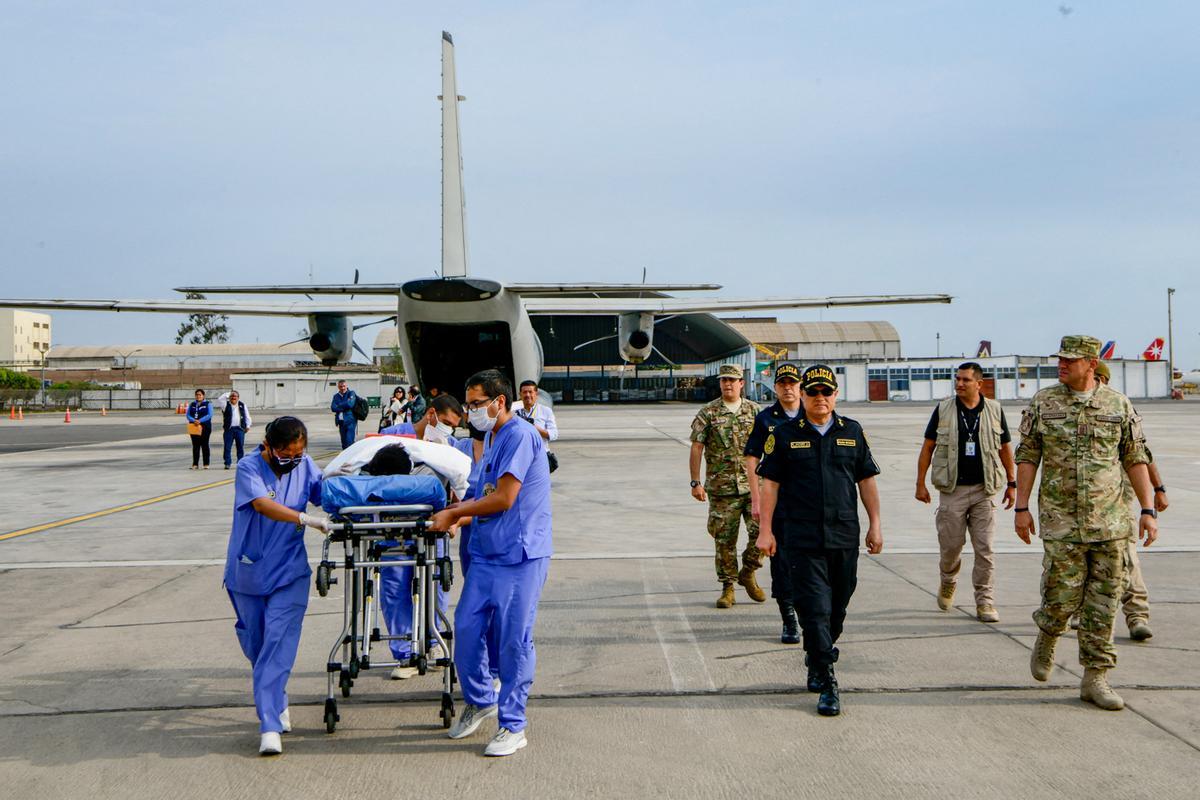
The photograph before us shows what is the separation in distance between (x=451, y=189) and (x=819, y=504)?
14.8 meters

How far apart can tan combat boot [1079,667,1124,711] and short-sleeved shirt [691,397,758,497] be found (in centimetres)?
266

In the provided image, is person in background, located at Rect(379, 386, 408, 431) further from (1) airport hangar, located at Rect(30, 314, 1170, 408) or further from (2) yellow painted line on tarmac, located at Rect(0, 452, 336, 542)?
(1) airport hangar, located at Rect(30, 314, 1170, 408)

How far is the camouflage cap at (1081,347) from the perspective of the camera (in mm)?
5070

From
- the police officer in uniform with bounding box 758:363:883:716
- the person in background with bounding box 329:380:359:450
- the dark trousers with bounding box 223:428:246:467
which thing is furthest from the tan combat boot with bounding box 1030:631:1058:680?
the person in background with bounding box 329:380:359:450

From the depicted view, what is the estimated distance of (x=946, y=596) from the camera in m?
6.66

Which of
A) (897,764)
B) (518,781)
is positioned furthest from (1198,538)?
(518,781)

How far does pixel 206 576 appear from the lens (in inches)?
319

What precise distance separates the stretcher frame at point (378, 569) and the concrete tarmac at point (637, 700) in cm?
25

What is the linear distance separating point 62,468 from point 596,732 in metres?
18.6

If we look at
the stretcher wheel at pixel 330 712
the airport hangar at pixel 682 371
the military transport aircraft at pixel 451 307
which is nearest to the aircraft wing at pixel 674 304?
the military transport aircraft at pixel 451 307

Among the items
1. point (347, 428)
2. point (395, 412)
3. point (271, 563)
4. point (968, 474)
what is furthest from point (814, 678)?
point (347, 428)

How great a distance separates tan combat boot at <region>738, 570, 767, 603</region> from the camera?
23.0ft

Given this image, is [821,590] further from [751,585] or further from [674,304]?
[674,304]

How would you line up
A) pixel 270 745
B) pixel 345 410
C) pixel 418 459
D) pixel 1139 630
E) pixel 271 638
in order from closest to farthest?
pixel 270 745 < pixel 271 638 < pixel 418 459 < pixel 1139 630 < pixel 345 410
